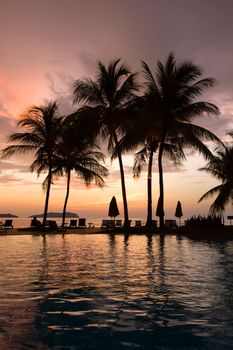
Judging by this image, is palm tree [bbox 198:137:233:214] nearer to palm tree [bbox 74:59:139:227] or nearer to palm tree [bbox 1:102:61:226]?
palm tree [bbox 74:59:139:227]

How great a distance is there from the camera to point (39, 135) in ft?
94.8

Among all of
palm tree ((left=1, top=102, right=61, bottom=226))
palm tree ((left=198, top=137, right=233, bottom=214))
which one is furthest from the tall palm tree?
palm tree ((left=1, top=102, right=61, bottom=226))

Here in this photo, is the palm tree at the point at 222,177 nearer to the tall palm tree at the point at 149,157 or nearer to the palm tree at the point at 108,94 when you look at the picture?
the tall palm tree at the point at 149,157

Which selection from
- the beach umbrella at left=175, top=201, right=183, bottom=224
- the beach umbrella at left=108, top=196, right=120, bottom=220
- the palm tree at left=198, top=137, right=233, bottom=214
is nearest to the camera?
the palm tree at left=198, top=137, right=233, bottom=214

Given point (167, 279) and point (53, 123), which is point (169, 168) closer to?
point (53, 123)

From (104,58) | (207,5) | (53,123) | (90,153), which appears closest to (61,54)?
(207,5)

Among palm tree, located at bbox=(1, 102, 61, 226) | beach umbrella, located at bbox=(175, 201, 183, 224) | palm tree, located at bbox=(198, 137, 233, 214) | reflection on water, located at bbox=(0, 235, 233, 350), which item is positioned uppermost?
palm tree, located at bbox=(1, 102, 61, 226)

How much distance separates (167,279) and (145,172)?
20374 mm

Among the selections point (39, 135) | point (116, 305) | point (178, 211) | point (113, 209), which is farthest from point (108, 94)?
point (116, 305)

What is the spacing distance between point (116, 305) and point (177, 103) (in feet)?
65.2

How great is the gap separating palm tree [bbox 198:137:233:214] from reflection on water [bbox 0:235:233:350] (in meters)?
15.9

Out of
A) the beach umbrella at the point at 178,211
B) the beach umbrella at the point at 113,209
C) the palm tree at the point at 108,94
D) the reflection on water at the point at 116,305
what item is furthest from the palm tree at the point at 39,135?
the reflection on water at the point at 116,305

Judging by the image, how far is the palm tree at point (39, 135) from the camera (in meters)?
28.3

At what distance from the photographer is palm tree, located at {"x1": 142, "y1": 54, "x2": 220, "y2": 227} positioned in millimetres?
23969
